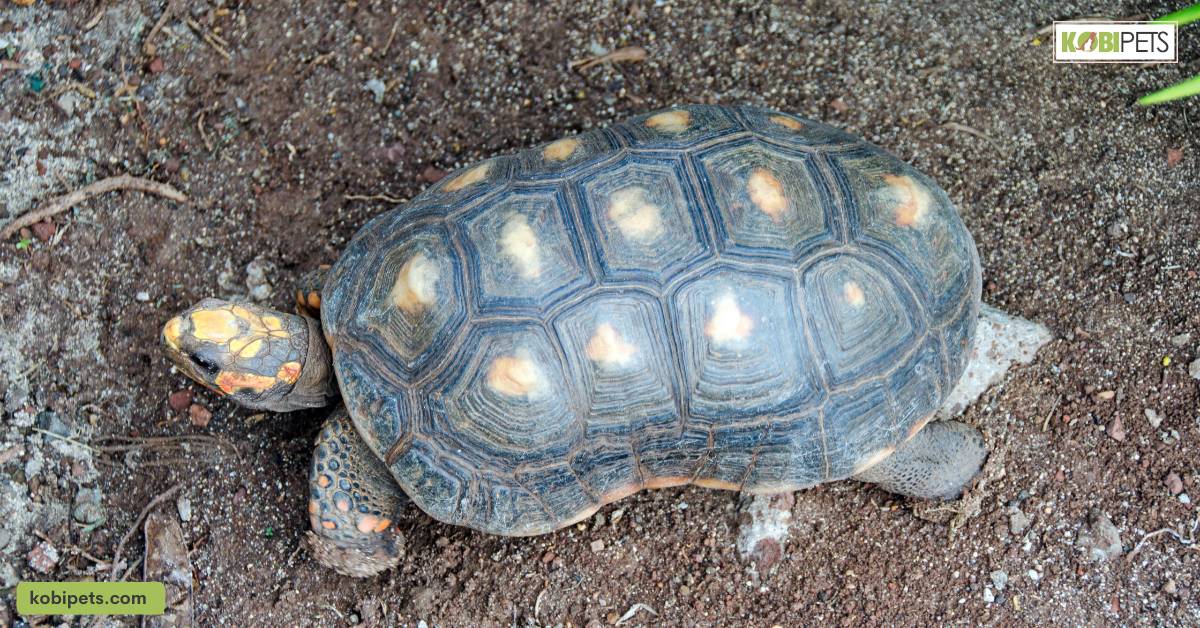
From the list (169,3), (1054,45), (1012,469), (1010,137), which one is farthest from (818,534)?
(169,3)

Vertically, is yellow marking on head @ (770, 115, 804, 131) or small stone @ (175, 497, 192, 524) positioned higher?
yellow marking on head @ (770, 115, 804, 131)

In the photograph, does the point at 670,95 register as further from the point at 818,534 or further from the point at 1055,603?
the point at 1055,603

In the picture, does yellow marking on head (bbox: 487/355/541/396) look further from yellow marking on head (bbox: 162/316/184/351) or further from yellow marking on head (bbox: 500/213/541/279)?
yellow marking on head (bbox: 162/316/184/351)

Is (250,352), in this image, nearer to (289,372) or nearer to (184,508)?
(289,372)

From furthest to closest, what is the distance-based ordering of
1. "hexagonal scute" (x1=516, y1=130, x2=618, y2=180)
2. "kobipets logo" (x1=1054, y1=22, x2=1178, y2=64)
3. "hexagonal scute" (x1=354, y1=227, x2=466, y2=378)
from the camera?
1. "kobipets logo" (x1=1054, y1=22, x2=1178, y2=64)
2. "hexagonal scute" (x1=516, y1=130, x2=618, y2=180)
3. "hexagonal scute" (x1=354, y1=227, x2=466, y2=378)

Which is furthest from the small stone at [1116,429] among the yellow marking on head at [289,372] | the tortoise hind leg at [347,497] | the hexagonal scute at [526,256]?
the yellow marking on head at [289,372]

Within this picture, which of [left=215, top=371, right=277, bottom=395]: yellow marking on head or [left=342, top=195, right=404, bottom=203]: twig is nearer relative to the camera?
[left=215, top=371, right=277, bottom=395]: yellow marking on head

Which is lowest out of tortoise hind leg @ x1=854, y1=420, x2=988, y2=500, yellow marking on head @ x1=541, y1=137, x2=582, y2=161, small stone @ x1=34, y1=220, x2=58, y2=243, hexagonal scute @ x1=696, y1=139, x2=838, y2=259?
tortoise hind leg @ x1=854, y1=420, x2=988, y2=500

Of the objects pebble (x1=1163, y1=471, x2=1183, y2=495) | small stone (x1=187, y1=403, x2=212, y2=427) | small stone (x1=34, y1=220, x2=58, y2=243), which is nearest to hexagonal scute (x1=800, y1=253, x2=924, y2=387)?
pebble (x1=1163, y1=471, x2=1183, y2=495)
